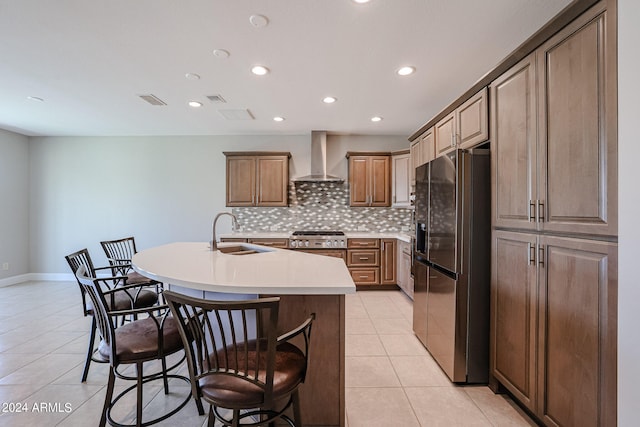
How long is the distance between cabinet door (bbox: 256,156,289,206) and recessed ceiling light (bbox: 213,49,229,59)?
225cm

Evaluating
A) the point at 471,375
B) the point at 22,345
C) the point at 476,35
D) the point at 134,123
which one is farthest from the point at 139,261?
the point at 134,123

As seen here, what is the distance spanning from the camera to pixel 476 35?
2.11 metres

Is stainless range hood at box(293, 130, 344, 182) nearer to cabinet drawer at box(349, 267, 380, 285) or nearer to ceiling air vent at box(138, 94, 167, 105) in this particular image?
cabinet drawer at box(349, 267, 380, 285)

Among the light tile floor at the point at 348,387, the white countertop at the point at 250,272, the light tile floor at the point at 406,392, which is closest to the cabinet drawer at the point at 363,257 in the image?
the light tile floor at the point at 348,387

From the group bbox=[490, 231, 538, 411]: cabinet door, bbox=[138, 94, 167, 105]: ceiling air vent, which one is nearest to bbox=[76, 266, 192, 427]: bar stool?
bbox=[490, 231, 538, 411]: cabinet door

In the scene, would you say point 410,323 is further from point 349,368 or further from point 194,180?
point 194,180

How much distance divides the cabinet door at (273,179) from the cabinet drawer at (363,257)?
1.35 meters

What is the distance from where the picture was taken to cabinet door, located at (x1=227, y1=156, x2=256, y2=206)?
4602 mm

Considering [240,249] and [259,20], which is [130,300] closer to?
[240,249]

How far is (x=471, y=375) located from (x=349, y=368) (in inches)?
35.6

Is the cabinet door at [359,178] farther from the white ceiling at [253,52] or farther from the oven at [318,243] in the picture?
the white ceiling at [253,52]

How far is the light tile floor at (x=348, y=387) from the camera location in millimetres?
1756

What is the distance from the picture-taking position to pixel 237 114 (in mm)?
3859

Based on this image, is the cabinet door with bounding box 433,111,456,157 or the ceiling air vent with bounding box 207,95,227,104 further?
the ceiling air vent with bounding box 207,95,227,104
